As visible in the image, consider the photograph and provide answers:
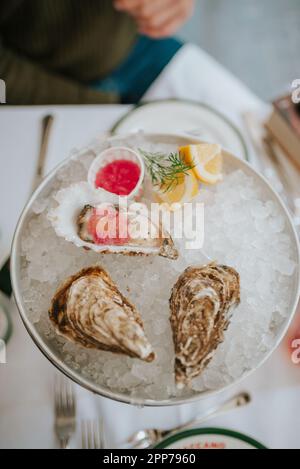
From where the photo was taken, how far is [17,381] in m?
0.82

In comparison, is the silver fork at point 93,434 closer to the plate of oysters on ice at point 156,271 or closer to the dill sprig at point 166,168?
the plate of oysters on ice at point 156,271

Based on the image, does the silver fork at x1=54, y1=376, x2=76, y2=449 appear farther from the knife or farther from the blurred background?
the blurred background

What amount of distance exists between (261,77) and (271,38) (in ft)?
0.72

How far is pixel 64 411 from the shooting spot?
0.79 m

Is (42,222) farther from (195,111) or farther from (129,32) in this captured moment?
Answer: (129,32)

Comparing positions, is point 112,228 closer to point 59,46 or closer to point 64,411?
point 64,411

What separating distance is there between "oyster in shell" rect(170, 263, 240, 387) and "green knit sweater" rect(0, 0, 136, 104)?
2.90 ft

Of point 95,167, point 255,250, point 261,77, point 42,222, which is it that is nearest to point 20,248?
point 42,222

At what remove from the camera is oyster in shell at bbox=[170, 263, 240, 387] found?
0.51 meters

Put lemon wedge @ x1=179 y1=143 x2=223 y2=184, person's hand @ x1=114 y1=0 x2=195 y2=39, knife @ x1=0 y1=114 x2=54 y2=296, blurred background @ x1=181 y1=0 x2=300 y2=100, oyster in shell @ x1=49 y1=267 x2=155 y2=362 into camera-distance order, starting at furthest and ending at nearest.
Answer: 1. blurred background @ x1=181 y1=0 x2=300 y2=100
2. person's hand @ x1=114 y1=0 x2=195 y2=39
3. knife @ x1=0 y1=114 x2=54 y2=296
4. lemon wedge @ x1=179 y1=143 x2=223 y2=184
5. oyster in shell @ x1=49 y1=267 x2=155 y2=362

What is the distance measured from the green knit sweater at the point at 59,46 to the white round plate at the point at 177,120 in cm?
33

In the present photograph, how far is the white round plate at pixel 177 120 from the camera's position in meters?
0.98

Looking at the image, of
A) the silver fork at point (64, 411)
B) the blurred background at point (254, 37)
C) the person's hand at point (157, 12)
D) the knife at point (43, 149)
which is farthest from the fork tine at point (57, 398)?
the blurred background at point (254, 37)

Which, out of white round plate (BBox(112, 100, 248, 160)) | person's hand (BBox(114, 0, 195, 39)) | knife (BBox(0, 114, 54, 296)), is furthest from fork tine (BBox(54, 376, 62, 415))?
person's hand (BBox(114, 0, 195, 39))
